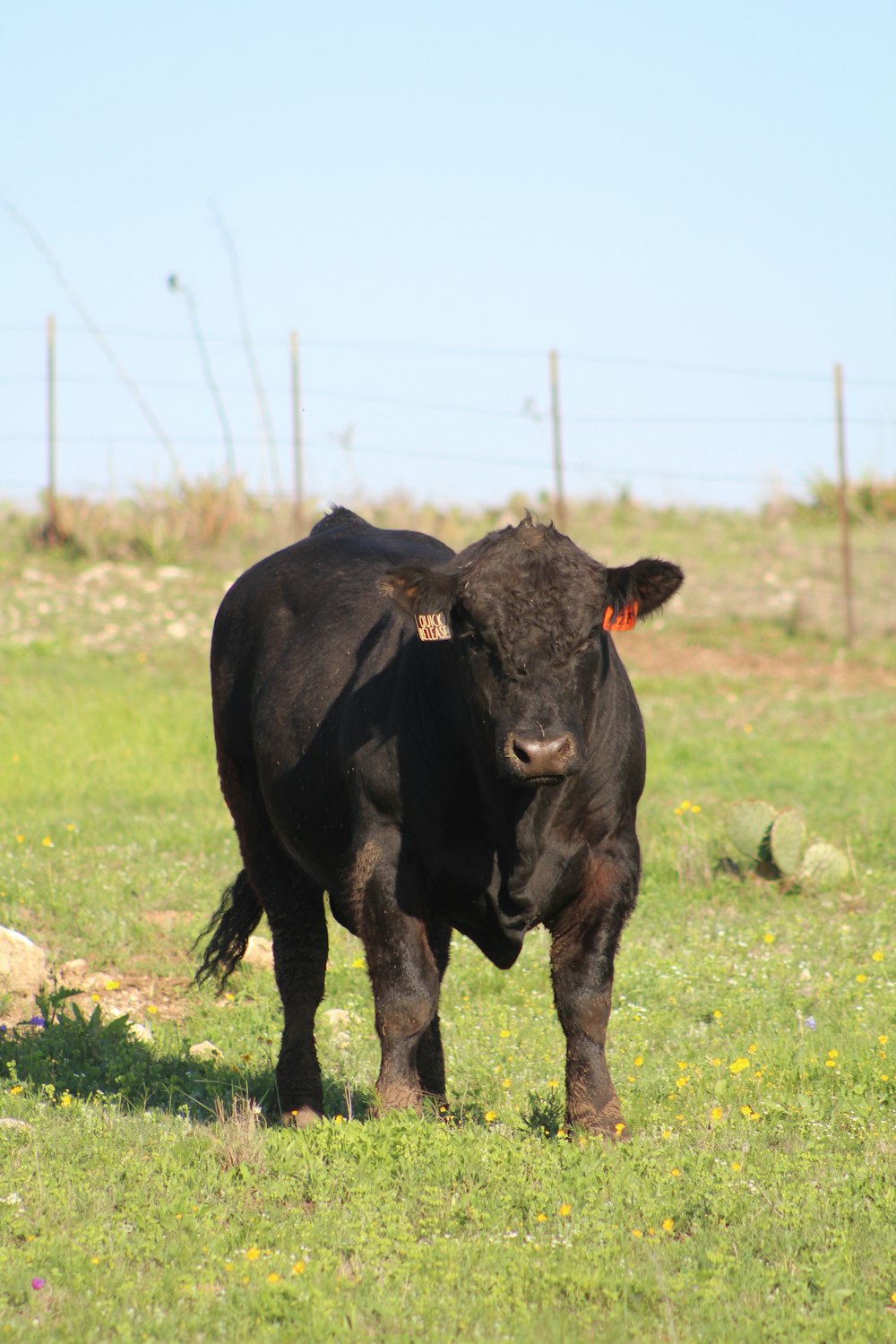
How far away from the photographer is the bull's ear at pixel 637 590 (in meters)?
5.27

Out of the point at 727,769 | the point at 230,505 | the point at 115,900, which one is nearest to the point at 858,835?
the point at 727,769

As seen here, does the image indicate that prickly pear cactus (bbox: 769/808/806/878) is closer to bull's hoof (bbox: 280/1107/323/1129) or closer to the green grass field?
the green grass field

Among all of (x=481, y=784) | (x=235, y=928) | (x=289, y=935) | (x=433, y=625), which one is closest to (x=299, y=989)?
(x=289, y=935)

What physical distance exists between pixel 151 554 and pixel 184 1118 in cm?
1684

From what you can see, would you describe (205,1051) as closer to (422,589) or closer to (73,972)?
(73,972)

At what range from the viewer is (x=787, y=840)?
380 inches

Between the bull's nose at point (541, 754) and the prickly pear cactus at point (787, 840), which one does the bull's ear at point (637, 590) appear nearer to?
the bull's nose at point (541, 754)

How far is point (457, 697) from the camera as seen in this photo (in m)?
5.32

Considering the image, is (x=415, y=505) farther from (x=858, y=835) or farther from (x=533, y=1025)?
(x=533, y=1025)

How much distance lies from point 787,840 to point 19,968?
4.70 m

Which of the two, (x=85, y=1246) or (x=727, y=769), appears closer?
(x=85, y=1246)

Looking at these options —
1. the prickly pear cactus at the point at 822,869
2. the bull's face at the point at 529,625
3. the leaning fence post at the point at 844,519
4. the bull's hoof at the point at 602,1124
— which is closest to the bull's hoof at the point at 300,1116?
the bull's hoof at the point at 602,1124

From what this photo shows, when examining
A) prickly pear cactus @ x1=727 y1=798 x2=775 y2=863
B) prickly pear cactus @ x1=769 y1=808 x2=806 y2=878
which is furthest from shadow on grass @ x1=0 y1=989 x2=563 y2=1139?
prickly pear cactus @ x1=727 y1=798 x2=775 y2=863

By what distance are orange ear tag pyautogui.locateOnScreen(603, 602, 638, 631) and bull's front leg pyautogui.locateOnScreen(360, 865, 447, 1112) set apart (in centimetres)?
113
